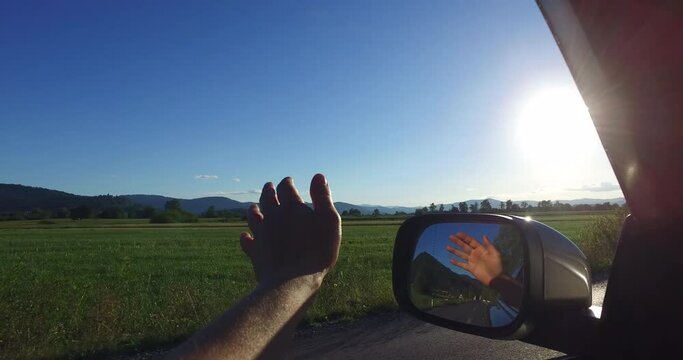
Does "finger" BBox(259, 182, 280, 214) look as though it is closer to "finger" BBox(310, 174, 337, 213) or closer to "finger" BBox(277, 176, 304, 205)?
"finger" BBox(277, 176, 304, 205)

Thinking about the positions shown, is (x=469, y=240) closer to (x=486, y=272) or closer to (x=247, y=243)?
(x=486, y=272)

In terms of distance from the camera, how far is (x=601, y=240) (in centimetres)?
1153

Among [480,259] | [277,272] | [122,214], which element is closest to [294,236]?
[277,272]

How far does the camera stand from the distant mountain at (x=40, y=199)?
496 ft

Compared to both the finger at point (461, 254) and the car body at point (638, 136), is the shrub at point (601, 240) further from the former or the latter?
the car body at point (638, 136)

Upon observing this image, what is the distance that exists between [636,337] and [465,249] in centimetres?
57

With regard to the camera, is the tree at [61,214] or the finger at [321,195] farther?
the tree at [61,214]

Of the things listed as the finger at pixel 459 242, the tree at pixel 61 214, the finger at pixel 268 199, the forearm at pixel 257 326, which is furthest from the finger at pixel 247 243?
the tree at pixel 61 214

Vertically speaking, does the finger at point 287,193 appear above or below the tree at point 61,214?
below

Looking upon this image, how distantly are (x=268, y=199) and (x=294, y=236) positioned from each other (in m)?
0.32

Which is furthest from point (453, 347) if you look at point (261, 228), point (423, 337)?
point (261, 228)

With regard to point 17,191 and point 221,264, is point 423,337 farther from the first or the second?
point 17,191

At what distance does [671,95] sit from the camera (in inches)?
30.0

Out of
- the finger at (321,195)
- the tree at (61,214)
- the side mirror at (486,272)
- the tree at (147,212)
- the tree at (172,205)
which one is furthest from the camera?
the tree at (61,214)
